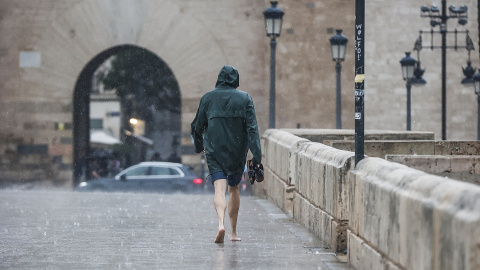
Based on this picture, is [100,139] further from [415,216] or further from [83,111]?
[415,216]

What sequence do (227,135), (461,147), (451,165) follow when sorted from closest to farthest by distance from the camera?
(227,135)
(451,165)
(461,147)

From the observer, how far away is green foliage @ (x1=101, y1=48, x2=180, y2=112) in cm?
4366

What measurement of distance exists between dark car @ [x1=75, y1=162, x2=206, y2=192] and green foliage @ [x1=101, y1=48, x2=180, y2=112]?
19.2 m

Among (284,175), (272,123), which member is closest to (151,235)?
(284,175)

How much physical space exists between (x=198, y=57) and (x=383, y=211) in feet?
68.7

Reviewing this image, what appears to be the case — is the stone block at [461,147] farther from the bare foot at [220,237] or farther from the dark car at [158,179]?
the dark car at [158,179]

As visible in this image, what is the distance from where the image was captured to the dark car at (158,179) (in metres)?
23.5

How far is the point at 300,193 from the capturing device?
9.78m

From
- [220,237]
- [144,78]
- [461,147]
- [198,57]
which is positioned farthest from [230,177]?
[144,78]

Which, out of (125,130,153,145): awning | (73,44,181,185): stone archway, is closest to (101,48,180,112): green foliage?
(125,130,153,145): awning

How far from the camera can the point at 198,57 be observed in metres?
26.6

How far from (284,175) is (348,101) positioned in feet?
50.7

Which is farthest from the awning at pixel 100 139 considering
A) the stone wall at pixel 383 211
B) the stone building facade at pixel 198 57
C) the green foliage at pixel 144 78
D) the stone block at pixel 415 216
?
the stone block at pixel 415 216

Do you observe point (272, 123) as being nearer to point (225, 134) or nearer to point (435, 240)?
point (225, 134)
